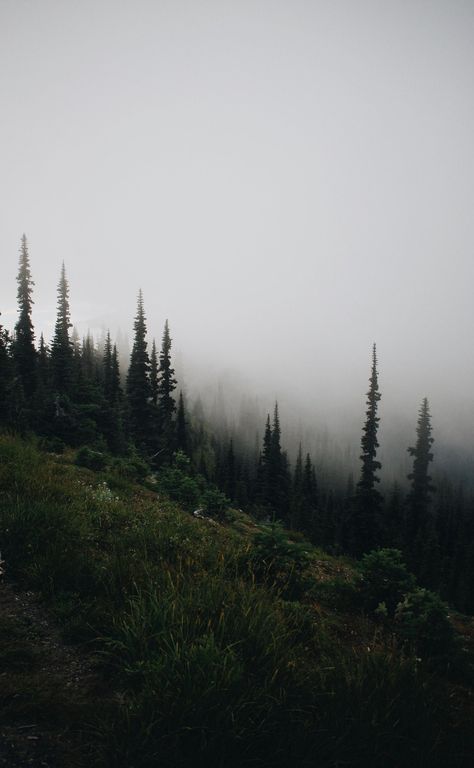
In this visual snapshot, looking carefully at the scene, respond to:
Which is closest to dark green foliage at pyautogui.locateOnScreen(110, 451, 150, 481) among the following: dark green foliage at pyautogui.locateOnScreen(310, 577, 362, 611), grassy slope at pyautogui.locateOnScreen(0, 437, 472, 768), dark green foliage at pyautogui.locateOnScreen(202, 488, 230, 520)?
dark green foliage at pyautogui.locateOnScreen(202, 488, 230, 520)

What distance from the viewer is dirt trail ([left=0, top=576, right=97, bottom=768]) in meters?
2.46

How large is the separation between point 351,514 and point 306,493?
45293 millimetres

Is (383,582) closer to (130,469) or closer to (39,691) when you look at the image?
(39,691)

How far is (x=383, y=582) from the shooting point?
21.8 feet

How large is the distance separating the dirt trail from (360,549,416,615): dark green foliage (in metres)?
5.40

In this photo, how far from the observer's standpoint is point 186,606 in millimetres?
3777

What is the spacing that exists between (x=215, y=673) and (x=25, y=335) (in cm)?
4560

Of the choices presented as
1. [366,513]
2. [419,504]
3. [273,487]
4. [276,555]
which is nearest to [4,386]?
[276,555]

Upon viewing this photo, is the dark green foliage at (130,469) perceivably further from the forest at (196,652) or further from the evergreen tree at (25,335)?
the evergreen tree at (25,335)

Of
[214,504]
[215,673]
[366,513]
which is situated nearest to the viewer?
[215,673]

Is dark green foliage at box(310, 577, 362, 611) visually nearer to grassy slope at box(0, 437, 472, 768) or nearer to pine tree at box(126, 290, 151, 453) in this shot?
grassy slope at box(0, 437, 472, 768)

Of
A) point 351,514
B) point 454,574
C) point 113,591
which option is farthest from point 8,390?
point 454,574

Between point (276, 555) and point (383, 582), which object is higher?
point (276, 555)

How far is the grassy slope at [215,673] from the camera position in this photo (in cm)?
257
